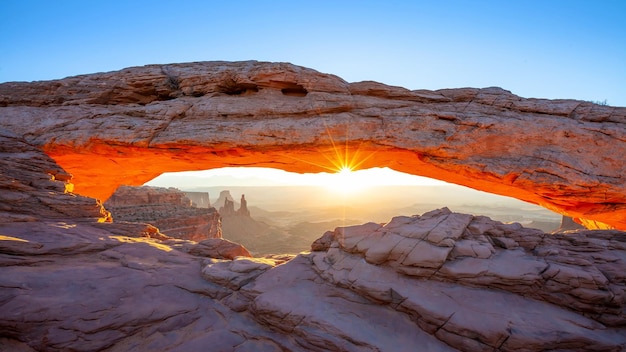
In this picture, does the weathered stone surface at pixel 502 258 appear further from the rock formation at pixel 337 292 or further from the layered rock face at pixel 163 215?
the layered rock face at pixel 163 215

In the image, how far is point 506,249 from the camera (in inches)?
294

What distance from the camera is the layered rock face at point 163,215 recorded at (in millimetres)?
28609

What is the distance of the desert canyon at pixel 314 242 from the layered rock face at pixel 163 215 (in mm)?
14476

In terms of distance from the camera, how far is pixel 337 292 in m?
7.04

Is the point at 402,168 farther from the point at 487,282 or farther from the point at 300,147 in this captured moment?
the point at 487,282

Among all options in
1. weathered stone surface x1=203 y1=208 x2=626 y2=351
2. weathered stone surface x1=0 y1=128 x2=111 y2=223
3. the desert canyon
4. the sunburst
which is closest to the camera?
weathered stone surface x1=203 y1=208 x2=626 y2=351

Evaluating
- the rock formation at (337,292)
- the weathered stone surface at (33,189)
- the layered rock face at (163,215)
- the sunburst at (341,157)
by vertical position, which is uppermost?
the sunburst at (341,157)

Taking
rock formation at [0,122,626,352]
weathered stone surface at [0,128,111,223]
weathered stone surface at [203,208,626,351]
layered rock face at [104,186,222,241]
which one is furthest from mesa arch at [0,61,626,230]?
layered rock face at [104,186,222,241]

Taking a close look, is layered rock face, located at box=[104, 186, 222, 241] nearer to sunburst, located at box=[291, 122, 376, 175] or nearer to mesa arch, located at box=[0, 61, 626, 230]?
mesa arch, located at box=[0, 61, 626, 230]

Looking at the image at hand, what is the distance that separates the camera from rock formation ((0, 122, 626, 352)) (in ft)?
18.5

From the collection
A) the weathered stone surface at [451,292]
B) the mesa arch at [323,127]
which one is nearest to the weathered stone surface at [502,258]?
the weathered stone surface at [451,292]

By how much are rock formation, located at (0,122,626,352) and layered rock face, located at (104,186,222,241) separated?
21513 millimetres

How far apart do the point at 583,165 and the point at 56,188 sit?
66.6 feet

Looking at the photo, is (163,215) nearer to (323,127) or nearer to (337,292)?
(323,127)
